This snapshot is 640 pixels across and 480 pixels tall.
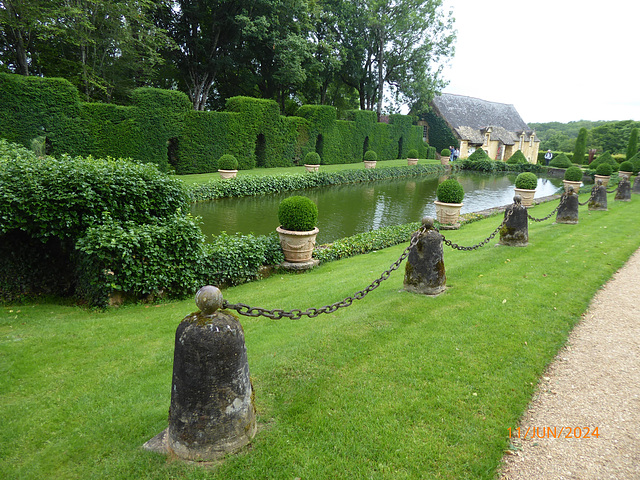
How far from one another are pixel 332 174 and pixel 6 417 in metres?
22.1

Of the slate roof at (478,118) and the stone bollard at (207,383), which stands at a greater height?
the slate roof at (478,118)

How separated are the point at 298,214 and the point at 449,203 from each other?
6.86 meters

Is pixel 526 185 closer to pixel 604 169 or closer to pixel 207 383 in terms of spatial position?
pixel 604 169

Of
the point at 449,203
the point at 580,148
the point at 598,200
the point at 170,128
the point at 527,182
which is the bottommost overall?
the point at 449,203

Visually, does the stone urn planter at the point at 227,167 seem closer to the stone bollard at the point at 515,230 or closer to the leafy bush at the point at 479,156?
the stone bollard at the point at 515,230

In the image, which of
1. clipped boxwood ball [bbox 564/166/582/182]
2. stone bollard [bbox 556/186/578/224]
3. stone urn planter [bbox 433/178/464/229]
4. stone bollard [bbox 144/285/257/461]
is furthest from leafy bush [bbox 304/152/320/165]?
stone bollard [bbox 144/285/257/461]

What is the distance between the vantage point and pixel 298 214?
834 cm

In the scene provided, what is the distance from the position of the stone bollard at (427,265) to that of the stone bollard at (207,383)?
3586mm

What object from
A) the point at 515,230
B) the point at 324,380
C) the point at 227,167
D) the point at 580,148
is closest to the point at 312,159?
the point at 227,167

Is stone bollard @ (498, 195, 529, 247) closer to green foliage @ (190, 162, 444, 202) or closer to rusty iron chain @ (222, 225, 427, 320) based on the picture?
rusty iron chain @ (222, 225, 427, 320)

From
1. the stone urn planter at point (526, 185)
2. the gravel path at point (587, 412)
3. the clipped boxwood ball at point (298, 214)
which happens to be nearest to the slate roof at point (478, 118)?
the stone urn planter at point (526, 185)

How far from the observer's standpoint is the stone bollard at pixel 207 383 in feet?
8.49

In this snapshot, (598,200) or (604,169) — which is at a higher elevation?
(604,169)

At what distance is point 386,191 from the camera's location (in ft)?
74.2
